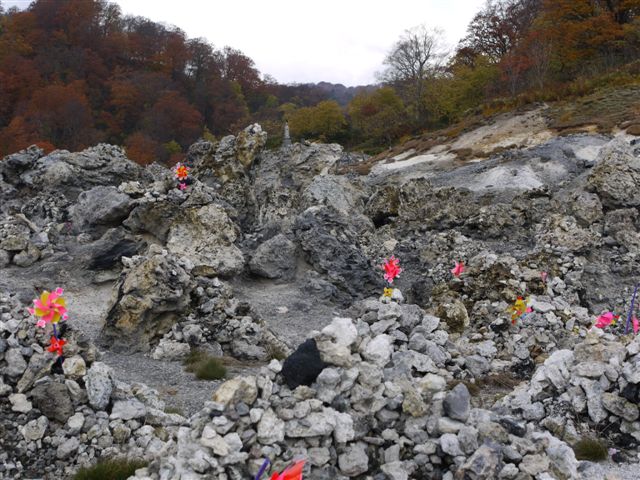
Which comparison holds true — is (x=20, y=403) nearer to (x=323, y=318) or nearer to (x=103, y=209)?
(x=323, y=318)

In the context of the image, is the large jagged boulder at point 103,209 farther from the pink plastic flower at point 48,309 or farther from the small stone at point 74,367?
the small stone at point 74,367

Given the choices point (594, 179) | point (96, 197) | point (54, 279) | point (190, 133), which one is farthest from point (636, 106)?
point (190, 133)

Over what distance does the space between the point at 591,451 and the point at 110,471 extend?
4530 millimetres

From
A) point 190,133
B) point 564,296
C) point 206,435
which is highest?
point 190,133

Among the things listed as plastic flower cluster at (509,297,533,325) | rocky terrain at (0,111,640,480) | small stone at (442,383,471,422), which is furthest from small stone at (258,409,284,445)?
plastic flower cluster at (509,297,533,325)

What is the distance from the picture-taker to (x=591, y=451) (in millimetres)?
4801

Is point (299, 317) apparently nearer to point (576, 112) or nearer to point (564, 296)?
point (564, 296)

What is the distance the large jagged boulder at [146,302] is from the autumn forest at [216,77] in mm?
28712

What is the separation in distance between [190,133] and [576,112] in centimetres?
3328

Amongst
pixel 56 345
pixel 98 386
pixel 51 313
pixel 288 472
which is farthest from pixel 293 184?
pixel 288 472

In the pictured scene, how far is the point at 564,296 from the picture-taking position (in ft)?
39.5

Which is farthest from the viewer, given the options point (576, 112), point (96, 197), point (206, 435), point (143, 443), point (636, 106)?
point (576, 112)

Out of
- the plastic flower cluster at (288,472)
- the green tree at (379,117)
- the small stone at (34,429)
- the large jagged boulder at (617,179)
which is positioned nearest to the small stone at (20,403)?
the small stone at (34,429)

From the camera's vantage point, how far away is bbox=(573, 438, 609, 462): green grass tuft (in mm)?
4777
